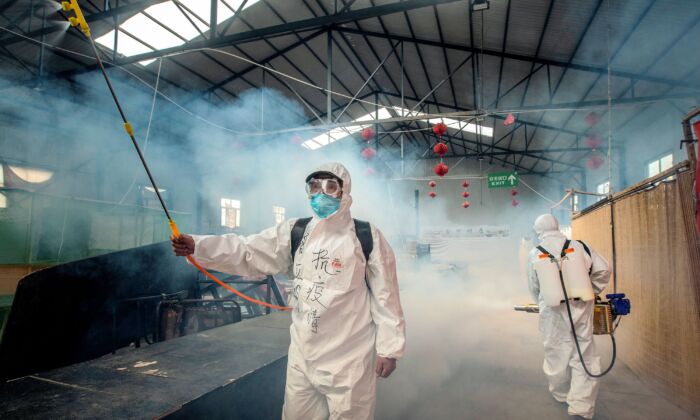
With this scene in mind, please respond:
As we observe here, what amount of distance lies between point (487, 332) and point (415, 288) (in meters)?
4.23

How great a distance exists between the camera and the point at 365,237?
1.76 m

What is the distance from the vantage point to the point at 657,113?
30.1 feet

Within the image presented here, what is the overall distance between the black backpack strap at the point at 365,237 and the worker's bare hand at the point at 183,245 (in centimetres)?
81

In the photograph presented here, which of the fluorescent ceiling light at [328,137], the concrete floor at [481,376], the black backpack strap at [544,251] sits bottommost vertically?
the concrete floor at [481,376]

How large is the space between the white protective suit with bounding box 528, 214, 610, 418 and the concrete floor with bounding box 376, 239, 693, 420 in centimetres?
17

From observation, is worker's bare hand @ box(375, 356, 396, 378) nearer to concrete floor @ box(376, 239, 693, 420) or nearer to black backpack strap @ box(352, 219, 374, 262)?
black backpack strap @ box(352, 219, 374, 262)

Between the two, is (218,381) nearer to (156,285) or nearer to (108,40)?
(156,285)

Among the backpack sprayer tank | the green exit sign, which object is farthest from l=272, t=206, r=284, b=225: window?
the backpack sprayer tank

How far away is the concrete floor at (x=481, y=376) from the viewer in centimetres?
272

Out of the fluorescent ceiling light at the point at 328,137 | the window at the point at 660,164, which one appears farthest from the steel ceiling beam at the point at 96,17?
the window at the point at 660,164

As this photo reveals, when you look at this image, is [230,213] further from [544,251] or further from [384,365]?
[384,365]

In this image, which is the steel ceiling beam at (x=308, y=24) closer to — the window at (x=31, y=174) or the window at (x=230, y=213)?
the window at (x=31, y=174)

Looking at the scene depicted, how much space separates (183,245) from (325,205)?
71 centimetres

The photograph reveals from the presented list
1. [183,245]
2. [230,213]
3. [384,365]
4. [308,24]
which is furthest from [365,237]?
[230,213]
